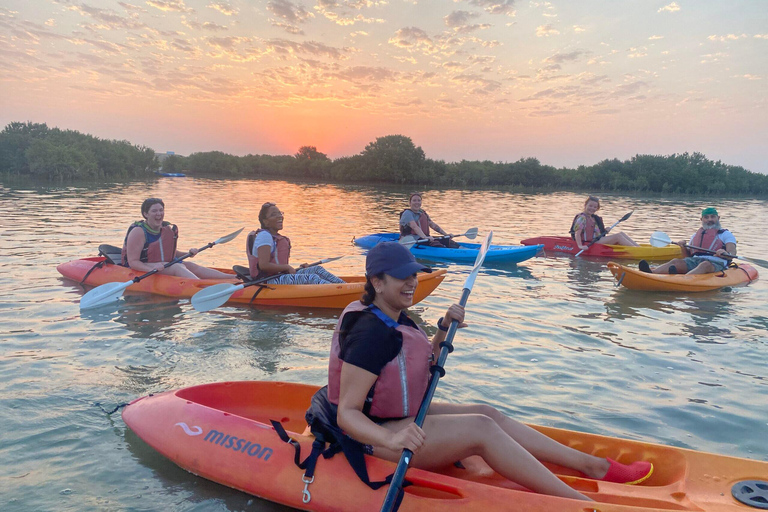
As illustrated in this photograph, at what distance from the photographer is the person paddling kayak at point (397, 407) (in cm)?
229

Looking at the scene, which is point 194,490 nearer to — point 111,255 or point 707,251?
point 111,255

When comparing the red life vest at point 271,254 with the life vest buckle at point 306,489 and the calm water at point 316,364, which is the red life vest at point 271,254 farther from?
the life vest buckle at point 306,489

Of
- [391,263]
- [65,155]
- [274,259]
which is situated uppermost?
[65,155]

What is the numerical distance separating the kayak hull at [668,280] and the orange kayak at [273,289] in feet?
10.7

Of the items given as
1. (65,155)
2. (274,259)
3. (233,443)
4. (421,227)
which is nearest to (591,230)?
(421,227)

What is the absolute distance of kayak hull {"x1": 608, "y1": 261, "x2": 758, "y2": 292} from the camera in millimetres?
7875

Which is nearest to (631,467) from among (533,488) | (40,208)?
(533,488)

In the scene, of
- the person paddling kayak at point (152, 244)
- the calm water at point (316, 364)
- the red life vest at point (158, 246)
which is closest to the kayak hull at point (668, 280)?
the calm water at point (316, 364)

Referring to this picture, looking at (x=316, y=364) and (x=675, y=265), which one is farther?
(x=675, y=265)

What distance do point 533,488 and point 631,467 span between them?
70 centimetres

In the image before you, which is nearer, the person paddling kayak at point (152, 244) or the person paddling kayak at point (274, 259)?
the person paddling kayak at point (274, 259)

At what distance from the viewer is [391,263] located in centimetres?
238

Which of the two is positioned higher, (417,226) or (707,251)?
(417,226)

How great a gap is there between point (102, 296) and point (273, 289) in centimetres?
209
